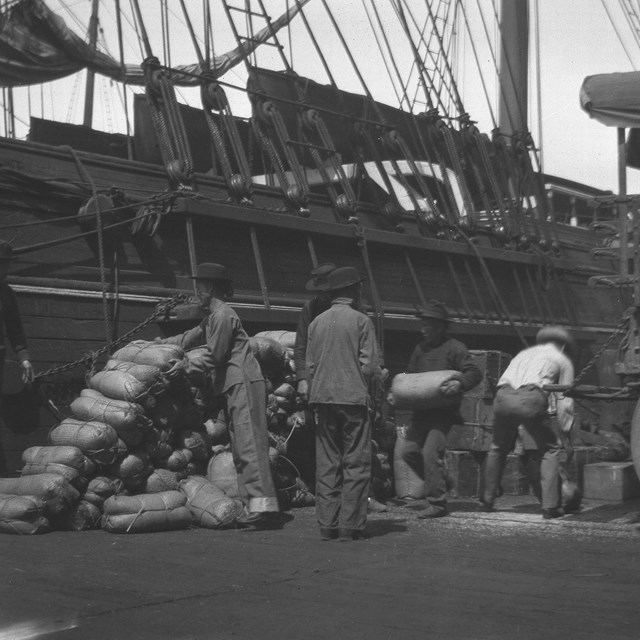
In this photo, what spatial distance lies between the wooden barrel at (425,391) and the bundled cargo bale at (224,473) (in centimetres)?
130

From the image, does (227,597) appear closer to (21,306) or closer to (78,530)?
(78,530)

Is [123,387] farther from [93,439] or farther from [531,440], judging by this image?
[531,440]

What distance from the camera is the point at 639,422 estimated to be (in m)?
6.46

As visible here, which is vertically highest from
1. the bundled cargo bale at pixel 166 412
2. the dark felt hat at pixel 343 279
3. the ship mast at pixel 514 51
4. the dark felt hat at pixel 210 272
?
the ship mast at pixel 514 51

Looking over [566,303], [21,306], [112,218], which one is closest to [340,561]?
[21,306]

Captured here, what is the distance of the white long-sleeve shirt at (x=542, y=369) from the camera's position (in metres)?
7.62

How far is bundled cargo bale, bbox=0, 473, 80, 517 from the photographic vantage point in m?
6.75

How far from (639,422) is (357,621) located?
2969 millimetres

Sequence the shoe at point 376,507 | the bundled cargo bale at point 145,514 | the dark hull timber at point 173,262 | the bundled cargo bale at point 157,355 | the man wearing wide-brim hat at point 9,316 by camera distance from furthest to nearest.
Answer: the dark hull timber at point 173,262
the shoe at point 376,507
the bundled cargo bale at point 157,355
the man wearing wide-brim hat at point 9,316
the bundled cargo bale at point 145,514

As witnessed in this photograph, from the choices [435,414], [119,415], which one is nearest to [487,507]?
[435,414]

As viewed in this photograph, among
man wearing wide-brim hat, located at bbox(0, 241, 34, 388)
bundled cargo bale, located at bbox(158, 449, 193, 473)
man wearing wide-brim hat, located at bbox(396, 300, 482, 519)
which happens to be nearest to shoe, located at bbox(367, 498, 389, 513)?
man wearing wide-brim hat, located at bbox(396, 300, 482, 519)

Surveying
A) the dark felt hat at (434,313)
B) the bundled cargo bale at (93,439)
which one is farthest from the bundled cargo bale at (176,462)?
the dark felt hat at (434,313)

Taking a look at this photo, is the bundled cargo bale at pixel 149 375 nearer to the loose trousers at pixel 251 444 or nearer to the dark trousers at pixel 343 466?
the loose trousers at pixel 251 444

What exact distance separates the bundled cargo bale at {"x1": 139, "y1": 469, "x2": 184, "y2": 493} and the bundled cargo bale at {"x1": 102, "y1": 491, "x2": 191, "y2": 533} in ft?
0.68
